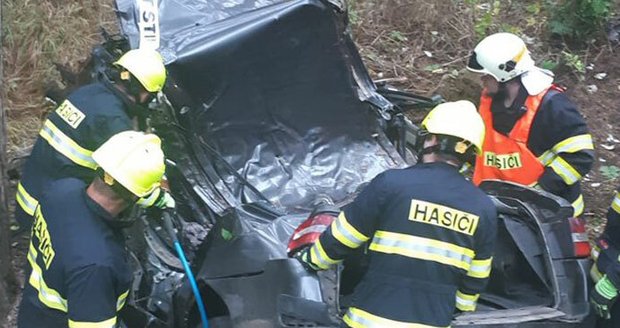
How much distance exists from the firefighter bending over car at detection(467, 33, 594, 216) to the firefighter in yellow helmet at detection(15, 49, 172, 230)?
1.83m

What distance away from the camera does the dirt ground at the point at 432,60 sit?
22.4ft

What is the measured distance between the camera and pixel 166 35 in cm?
483

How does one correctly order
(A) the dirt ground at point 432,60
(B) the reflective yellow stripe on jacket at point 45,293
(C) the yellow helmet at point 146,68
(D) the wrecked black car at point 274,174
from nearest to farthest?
(B) the reflective yellow stripe on jacket at point 45,293
(D) the wrecked black car at point 274,174
(C) the yellow helmet at point 146,68
(A) the dirt ground at point 432,60

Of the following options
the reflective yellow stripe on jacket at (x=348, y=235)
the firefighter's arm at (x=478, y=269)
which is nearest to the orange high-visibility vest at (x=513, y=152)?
the firefighter's arm at (x=478, y=269)

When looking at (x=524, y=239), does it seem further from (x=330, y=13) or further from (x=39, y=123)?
(x=39, y=123)

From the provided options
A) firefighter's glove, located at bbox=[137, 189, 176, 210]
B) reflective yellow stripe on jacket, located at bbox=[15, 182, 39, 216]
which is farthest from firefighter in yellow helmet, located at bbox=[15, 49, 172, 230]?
firefighter's glove, located at bbox=[137, 189, 176, 210]

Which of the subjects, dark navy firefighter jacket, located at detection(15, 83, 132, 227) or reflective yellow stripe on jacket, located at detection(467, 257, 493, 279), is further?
dark navy firefighter jacket, located at detection(15, 83, 132, 227)

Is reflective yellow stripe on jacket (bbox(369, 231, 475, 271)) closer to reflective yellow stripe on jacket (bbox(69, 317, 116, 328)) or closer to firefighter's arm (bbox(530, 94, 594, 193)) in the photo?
reflective yellow stripe on jacket (bbox(69, 317, 116, 328))

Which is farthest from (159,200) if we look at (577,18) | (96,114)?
(577,18)

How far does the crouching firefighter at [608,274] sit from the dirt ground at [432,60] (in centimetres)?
241

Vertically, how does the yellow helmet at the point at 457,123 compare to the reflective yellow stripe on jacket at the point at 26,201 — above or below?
above

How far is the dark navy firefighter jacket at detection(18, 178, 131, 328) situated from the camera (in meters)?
2.87

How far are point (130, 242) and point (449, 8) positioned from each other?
5098 millimetres

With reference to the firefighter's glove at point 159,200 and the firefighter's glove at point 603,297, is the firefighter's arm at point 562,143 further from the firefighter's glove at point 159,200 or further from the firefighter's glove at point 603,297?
the firefighter's glove at point 159,200
